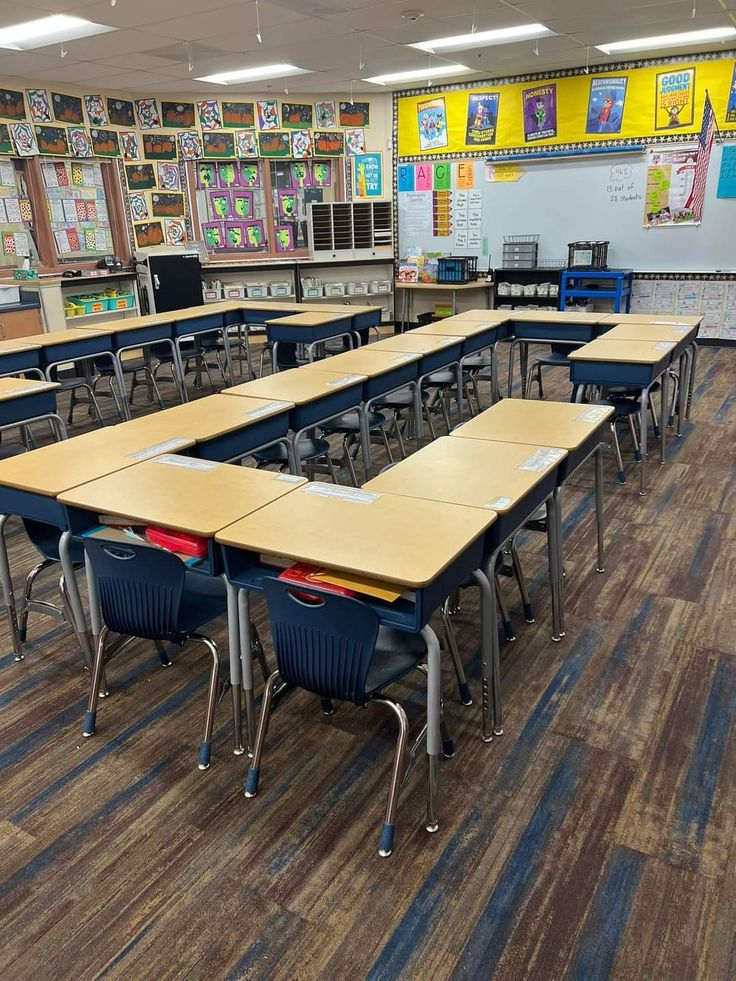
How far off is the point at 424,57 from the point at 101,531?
259 inches

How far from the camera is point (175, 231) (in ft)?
30.6

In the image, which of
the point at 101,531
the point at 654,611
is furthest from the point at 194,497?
the point at 654,611

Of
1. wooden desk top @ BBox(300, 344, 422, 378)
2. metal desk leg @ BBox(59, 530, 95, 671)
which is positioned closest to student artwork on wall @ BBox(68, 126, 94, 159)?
wooden desk top @ BBox(300, 344, 422, 378)

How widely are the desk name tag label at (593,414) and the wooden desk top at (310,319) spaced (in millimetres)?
3080

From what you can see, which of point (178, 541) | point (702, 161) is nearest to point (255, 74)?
point (702, 161)

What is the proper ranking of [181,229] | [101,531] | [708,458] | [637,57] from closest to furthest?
[101,531] < [708,458] < [637,57] < [181,229]

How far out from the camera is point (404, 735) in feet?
6.29

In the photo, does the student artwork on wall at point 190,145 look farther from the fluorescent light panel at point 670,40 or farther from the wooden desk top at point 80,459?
the wooden desk top at point 80,459

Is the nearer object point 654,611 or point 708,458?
point 654,611

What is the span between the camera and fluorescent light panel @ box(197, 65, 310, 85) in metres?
7.40

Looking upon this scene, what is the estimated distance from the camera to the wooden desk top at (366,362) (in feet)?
14.1

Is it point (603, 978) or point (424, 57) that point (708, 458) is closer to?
point (603, 978)

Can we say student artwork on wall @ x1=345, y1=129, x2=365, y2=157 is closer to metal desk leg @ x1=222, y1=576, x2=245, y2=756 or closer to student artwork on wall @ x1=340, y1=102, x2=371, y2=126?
student artwork on wall @ x1=340, y1=102, x2=371, y2=126

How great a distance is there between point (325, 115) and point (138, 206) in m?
2.63
